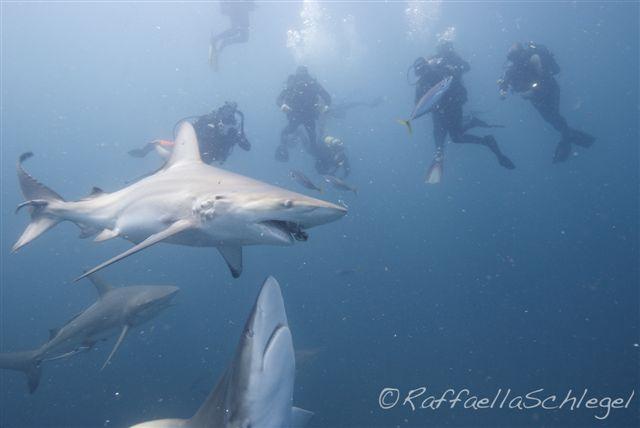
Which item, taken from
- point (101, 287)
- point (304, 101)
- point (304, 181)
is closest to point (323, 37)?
point (304, 101)

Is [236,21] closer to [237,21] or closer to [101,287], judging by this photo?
[237,21]

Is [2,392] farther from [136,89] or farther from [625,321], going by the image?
[136,89]

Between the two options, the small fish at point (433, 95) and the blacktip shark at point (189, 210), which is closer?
the blacktip shark at point (189, 210)

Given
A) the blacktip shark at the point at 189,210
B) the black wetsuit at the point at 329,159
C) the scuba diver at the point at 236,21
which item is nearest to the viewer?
the blacktip shark at the point at 189,210

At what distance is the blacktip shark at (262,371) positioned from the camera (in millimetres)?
1805

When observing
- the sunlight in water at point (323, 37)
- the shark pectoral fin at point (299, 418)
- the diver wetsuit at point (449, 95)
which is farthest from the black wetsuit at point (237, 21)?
the sunlight in water at point (323, 37)

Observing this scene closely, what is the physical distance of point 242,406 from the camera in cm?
189

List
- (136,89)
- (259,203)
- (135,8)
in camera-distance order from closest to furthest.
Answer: (259,203)
(135,8)
(136,89)

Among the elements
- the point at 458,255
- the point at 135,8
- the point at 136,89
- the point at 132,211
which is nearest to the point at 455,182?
the point at 458,255

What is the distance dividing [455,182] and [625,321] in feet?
188

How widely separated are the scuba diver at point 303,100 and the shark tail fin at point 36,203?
9396 millimetres

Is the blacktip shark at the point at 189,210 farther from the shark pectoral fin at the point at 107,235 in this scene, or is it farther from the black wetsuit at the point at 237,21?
the black wetsuit at the point at 237,21

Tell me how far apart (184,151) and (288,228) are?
9.39 feet

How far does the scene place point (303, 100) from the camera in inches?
564
